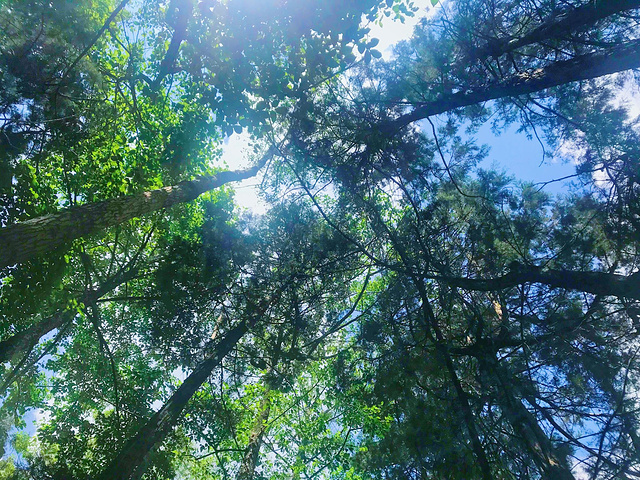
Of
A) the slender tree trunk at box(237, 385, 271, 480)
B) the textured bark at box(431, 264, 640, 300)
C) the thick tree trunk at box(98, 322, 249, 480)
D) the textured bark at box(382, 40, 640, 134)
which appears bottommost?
the thick tree trunk at box(98, 322, 249, 480)

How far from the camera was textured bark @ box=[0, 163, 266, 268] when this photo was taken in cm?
327

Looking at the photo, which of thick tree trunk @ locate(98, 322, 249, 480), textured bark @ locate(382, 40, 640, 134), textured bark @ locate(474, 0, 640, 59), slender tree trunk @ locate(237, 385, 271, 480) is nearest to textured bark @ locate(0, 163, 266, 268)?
thick tree trunk @ locate(98, 322, 249, 480)

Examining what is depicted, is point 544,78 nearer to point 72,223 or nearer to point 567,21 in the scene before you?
point 567,21

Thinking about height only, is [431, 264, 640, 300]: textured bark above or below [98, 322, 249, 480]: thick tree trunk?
above

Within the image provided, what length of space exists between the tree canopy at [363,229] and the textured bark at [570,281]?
0.07 ft

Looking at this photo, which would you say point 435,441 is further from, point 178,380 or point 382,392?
point 178,380

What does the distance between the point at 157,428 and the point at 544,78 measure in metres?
6.99

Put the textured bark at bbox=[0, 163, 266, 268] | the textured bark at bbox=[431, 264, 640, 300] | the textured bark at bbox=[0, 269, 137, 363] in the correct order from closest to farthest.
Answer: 1. the textured bark at bbox=[0, 163, 266, 268]
2. the textured bark at bbox=[431, 264, 640, 300]
3. the textured bark at bbox=[0, 269, 137, 363]

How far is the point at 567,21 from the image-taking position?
386cm

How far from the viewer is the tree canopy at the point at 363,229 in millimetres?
3969

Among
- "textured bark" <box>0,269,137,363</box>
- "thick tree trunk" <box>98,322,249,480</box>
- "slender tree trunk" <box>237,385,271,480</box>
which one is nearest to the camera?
"thick tree trunk" <box>98,322,249,480</box>

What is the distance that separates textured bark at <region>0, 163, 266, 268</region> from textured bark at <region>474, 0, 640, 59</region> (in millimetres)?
4895

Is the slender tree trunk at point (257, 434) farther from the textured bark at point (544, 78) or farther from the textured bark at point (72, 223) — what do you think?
the textured bark at point (544, 78)

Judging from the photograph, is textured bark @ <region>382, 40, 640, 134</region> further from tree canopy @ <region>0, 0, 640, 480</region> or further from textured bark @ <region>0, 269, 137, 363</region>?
textured bark @ <region>0, 269, 137, 363</region>
